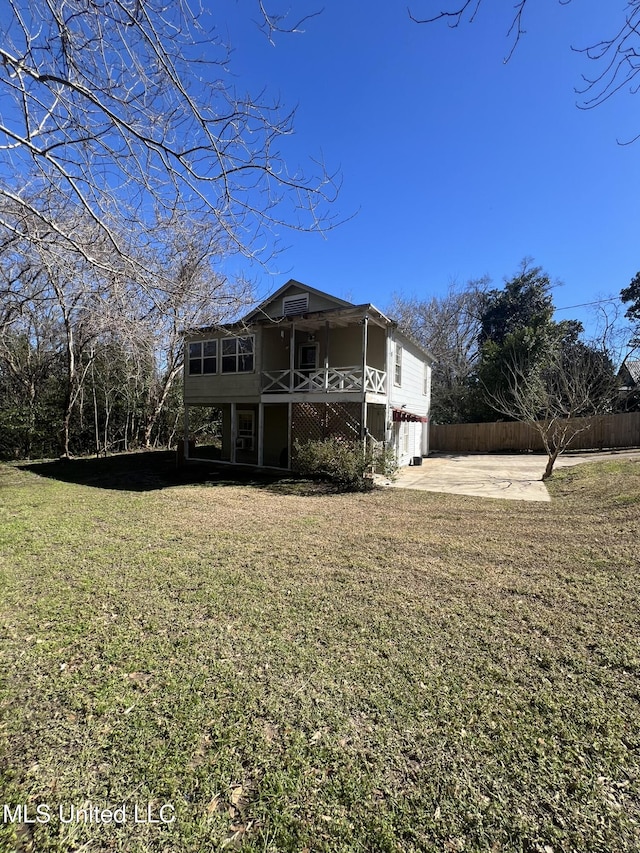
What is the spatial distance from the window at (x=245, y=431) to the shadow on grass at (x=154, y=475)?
1477 millimetres

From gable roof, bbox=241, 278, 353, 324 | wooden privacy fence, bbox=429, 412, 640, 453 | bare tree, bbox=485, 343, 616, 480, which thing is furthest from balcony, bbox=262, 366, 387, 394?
wooden privacy fence, bbox=429, 412, 640, 453

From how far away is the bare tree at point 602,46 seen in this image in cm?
232

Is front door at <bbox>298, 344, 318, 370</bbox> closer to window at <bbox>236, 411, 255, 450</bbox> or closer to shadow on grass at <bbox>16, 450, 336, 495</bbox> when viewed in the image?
window at <bbox>236, 411, 255, 450</bbox>

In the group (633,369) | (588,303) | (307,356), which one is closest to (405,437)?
(307,356)

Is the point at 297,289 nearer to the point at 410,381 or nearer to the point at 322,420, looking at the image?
the point at 322,420

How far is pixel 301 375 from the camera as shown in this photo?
40.8 ft

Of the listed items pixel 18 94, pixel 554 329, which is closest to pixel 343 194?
pixel 18 94

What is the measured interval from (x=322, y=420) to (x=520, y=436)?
14.0m

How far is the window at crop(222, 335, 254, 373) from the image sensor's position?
1368cm

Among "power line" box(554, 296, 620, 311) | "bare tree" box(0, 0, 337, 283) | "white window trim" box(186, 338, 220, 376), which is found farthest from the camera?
"power line" box(554, 296, 620, 311)

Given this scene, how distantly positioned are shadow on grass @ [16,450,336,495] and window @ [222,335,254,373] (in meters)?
3.55

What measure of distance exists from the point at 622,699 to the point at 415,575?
2.19 meters

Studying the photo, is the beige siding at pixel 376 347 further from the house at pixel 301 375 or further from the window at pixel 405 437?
the window at pixel 405 437

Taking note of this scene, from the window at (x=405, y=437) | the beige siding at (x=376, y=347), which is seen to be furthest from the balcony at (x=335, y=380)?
the window at (x=405, y=437)
